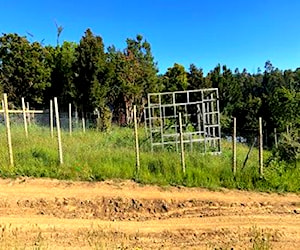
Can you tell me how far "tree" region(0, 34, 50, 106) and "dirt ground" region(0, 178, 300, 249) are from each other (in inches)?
614

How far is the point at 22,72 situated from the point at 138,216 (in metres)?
18.2

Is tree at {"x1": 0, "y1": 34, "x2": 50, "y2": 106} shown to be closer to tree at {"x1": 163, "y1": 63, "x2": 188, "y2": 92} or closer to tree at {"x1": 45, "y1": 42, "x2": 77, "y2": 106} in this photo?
tree at {"x1": 45, "y1": 42, "x2": 77, "y2": 106}

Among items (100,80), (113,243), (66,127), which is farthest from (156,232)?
(100,80)

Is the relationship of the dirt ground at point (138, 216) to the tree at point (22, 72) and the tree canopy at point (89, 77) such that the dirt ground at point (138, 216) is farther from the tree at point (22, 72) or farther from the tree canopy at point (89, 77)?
the tree at point (22, 72)

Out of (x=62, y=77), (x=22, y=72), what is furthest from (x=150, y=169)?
(x=62, y=77)

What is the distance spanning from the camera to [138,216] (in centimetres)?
783

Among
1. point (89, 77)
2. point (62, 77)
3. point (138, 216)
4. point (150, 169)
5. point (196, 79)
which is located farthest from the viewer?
point (196, 79)

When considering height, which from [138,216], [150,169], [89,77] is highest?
[89,77]

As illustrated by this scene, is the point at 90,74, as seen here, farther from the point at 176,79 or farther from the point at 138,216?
the point at 138,216

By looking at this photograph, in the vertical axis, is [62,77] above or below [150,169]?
above

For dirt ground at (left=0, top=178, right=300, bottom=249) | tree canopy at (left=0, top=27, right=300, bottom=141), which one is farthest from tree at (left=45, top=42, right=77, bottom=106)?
dirt ground at (left=0, top=178, right=300, bottom=249)

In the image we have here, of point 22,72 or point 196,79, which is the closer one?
point 22,72

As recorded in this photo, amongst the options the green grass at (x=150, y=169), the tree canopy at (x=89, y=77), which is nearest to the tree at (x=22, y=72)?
the tree canopy at (x=89, y=77)

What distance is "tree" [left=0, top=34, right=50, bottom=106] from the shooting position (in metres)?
23.2
